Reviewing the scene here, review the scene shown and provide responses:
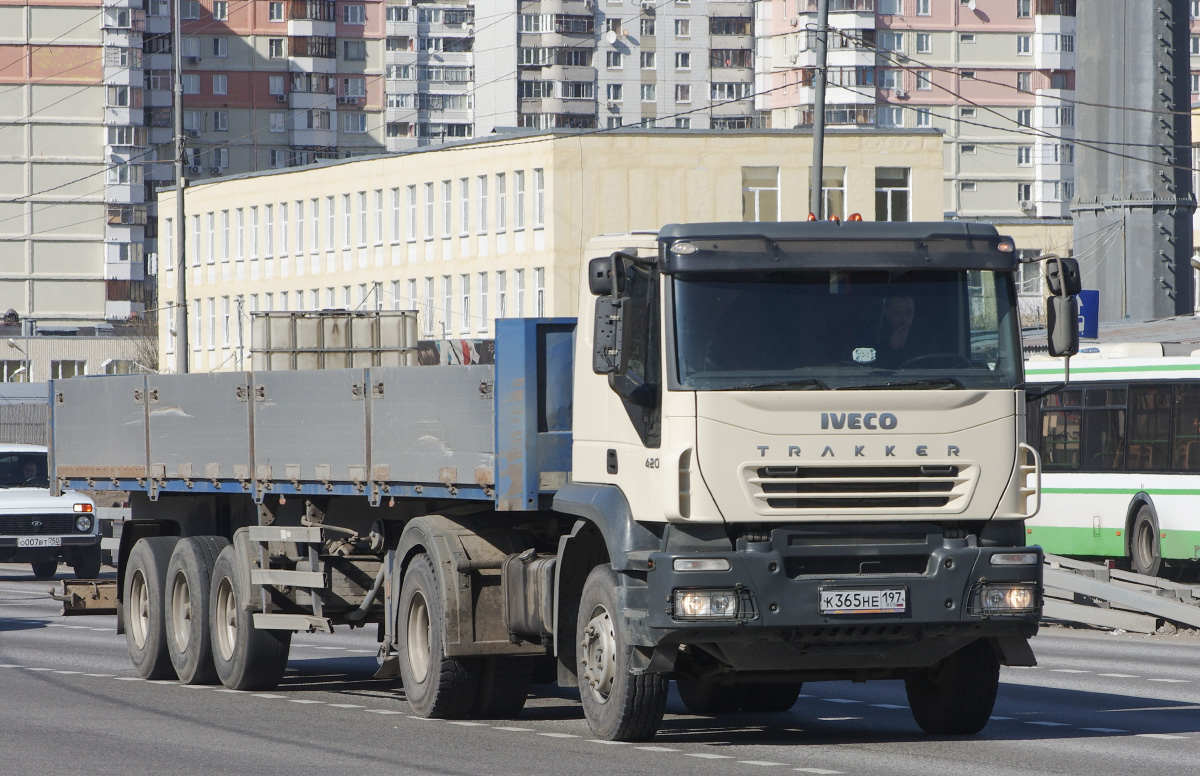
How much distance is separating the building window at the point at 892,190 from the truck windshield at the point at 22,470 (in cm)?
4697

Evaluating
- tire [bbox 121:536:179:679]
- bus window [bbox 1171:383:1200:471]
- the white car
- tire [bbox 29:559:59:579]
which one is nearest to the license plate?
tire [bbox 121:536:179:679]

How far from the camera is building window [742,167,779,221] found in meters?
74.8

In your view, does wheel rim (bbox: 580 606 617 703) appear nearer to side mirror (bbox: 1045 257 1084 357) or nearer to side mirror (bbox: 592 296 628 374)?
side mirror (bbox: 592 296 628 374)

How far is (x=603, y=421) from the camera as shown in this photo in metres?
12.2

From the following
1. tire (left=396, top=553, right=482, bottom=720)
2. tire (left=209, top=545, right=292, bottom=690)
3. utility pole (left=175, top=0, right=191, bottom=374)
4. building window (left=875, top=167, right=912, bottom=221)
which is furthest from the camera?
building window (left=875, top=167, right=912, bottom=221)

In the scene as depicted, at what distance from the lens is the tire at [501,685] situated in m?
13.7

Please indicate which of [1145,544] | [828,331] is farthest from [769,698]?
[1145,544]

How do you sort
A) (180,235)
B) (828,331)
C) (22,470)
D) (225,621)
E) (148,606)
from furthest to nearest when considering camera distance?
(180,235) < (22,470) < (148,606) < (225,621) < (828,331)

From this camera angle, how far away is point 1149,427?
28844 millimetres

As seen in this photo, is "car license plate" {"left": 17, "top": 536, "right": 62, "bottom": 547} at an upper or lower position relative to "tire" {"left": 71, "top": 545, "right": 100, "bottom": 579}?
upper

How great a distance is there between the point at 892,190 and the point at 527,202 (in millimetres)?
12990

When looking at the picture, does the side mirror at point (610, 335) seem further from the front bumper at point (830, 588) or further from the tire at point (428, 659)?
the tire at point (428, 659)

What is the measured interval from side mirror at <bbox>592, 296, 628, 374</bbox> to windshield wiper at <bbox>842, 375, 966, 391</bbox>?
123 centimetres

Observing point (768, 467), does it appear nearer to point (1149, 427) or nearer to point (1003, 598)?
point (1003, 598)
